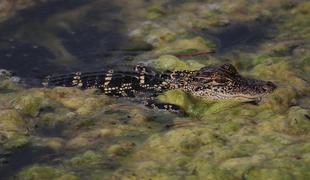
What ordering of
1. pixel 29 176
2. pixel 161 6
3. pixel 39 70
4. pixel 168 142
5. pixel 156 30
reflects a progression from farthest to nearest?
pixel 161 6
pixel 156 30
pixel 39 70
pixel 168 142
pixel 29 176

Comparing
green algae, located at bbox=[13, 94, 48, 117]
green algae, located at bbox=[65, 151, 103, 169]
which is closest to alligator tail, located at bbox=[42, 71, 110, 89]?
green algae, located at bbox=[13, 94, 48, 117]

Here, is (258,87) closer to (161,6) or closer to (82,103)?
(82,103)

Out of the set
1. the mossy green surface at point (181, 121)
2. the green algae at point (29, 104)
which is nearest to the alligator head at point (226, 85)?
the mossy green surface at point (181, 121)

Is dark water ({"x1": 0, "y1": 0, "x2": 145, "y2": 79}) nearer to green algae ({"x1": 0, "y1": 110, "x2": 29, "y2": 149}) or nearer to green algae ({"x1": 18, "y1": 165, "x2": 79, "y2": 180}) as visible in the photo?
green algae ({"x1": 0, "y1": 110, "x2": 29, "y2": 149})

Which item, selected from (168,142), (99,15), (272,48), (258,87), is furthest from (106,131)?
(99,15)

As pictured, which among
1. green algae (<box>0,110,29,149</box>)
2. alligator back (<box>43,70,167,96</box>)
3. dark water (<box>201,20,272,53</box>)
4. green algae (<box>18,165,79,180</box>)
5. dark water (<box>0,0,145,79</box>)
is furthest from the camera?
dark water (<box>201,20,272,53</box>)

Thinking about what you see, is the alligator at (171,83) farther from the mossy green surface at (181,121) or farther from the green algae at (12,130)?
the green algae at (12,130)

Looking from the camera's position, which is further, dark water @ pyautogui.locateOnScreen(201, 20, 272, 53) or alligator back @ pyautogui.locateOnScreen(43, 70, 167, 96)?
dark water @ pyautogui.locateOnScreen(201, 20, 272, 53)

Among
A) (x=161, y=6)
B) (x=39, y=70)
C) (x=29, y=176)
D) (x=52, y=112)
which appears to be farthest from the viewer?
(x=161, y=6)

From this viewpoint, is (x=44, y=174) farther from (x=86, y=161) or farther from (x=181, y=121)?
(x=181, y=121)
